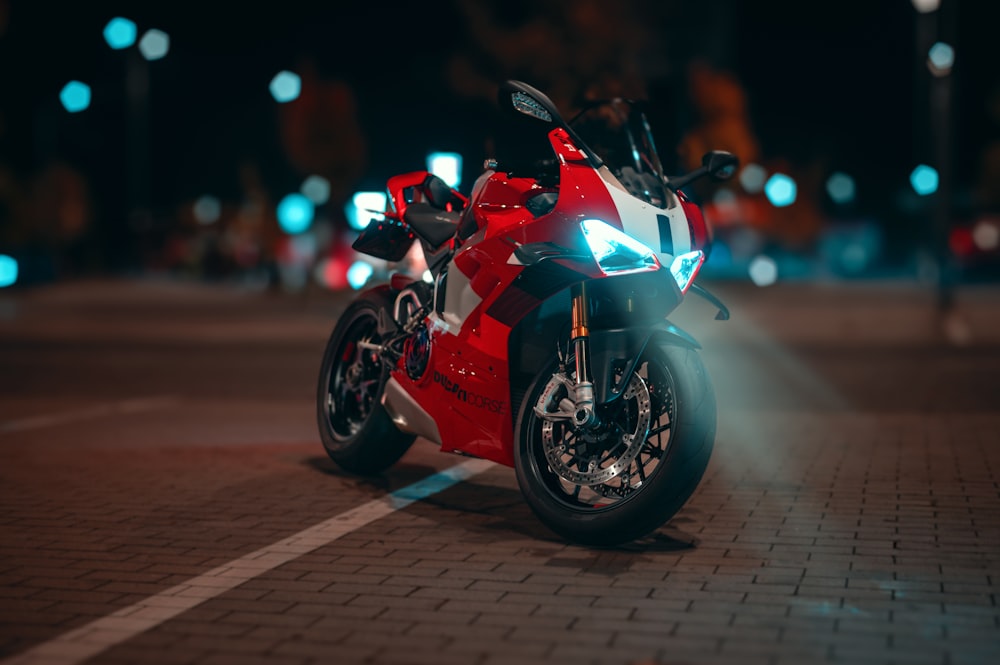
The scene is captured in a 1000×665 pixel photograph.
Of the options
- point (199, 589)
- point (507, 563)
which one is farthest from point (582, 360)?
point (199, 589)

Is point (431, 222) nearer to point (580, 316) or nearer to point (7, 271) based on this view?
point (580, 316)

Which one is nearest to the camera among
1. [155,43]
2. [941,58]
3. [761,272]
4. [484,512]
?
[484,512]

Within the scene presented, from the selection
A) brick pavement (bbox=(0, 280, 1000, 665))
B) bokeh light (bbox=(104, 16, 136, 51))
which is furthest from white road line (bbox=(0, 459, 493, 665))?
bokeh light (bbox=(104, 16, 136, 51))

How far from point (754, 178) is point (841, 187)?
22.0 m

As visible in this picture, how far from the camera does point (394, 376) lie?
24.0ft

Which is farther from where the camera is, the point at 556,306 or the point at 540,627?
the point at 556,306

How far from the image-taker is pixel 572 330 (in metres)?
6.09

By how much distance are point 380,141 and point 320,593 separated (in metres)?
58.0

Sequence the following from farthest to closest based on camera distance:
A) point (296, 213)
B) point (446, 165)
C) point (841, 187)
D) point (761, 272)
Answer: point (841, 187), point (761, 272), point (296, 213), point (446, 165)

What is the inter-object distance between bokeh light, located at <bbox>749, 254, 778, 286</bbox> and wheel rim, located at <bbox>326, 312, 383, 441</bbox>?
44.0m

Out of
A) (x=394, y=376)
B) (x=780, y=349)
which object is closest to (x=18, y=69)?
(x=780, y=349)

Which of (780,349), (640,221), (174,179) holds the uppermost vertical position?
(174,179)

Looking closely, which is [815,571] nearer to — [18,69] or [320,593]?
[320,593]

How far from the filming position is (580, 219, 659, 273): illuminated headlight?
19.2 ft
